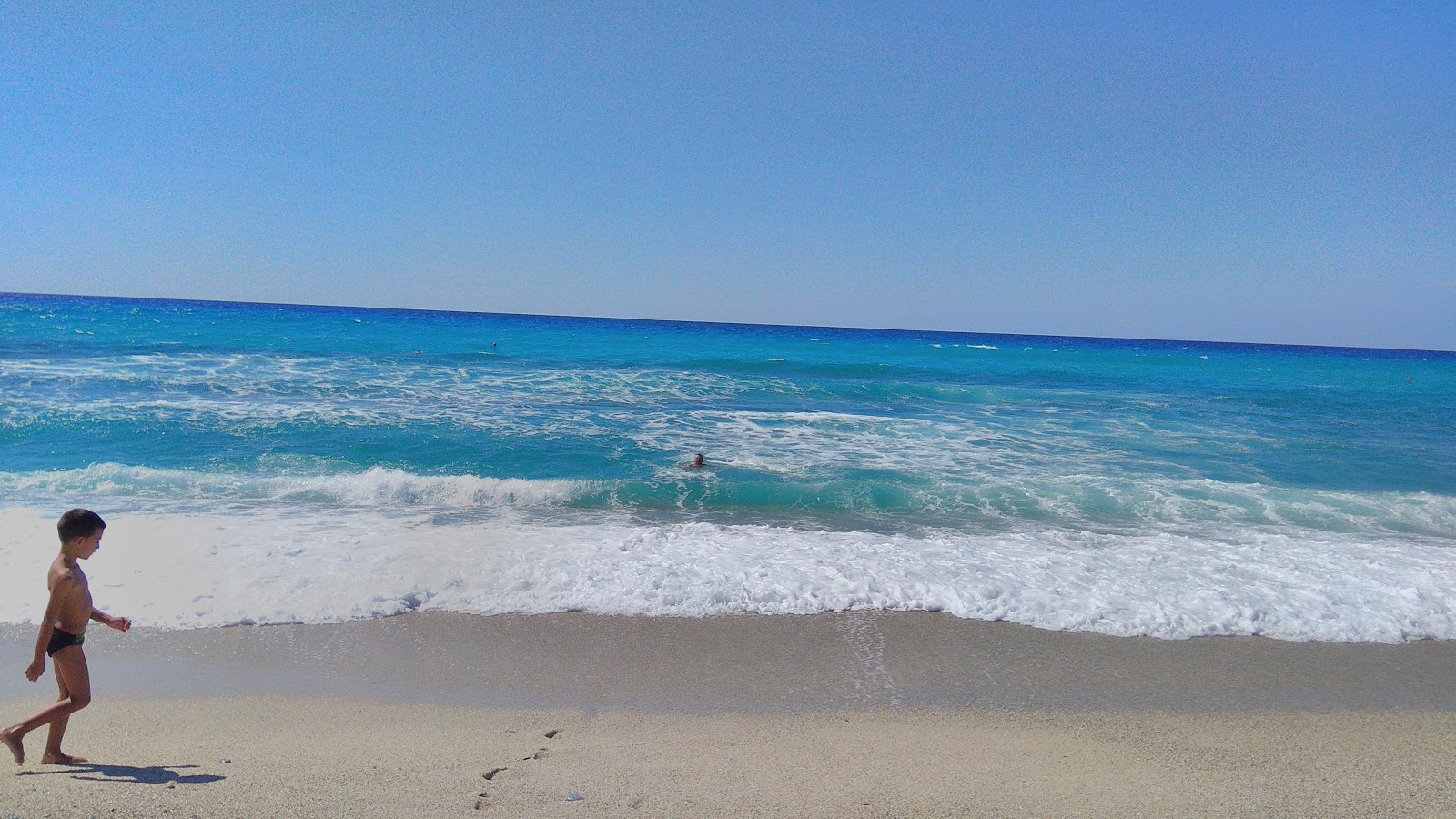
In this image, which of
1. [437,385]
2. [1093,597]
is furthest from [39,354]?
[1093,597]

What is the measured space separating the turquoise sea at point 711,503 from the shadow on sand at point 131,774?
2.45 meters

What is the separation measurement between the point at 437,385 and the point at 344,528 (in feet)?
45.9

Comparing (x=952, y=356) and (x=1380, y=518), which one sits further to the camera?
(x=952, y=356)

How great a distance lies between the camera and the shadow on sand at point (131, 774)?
3859 mm

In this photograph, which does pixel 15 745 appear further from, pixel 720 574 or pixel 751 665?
pixel 720 574

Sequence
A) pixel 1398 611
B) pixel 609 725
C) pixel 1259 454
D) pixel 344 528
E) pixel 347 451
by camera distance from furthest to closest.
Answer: pixel 1259 454 → pixel 347 451 → pixel 344 528 → pixel 1398 611 → pixel 609 725

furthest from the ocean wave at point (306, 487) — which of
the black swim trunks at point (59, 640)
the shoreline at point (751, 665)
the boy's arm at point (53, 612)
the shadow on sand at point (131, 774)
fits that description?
the boy's arm at point (53, 612)

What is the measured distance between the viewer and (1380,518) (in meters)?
10.7

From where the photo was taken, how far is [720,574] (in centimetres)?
743

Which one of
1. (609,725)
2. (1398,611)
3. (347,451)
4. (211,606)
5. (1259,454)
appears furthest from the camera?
(1259,454)

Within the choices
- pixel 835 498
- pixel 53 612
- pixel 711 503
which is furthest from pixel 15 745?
pixel 835 498

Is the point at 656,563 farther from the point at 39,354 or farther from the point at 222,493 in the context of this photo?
the point at 39,354

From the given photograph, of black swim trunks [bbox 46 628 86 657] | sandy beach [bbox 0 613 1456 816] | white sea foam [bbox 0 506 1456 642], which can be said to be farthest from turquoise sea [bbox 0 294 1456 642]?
black swim trunks [bbox 46 628 86 657]

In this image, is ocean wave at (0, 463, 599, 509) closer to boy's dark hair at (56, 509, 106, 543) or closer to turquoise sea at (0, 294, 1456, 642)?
turquoise sea at (0, 294, 1456, 642)
